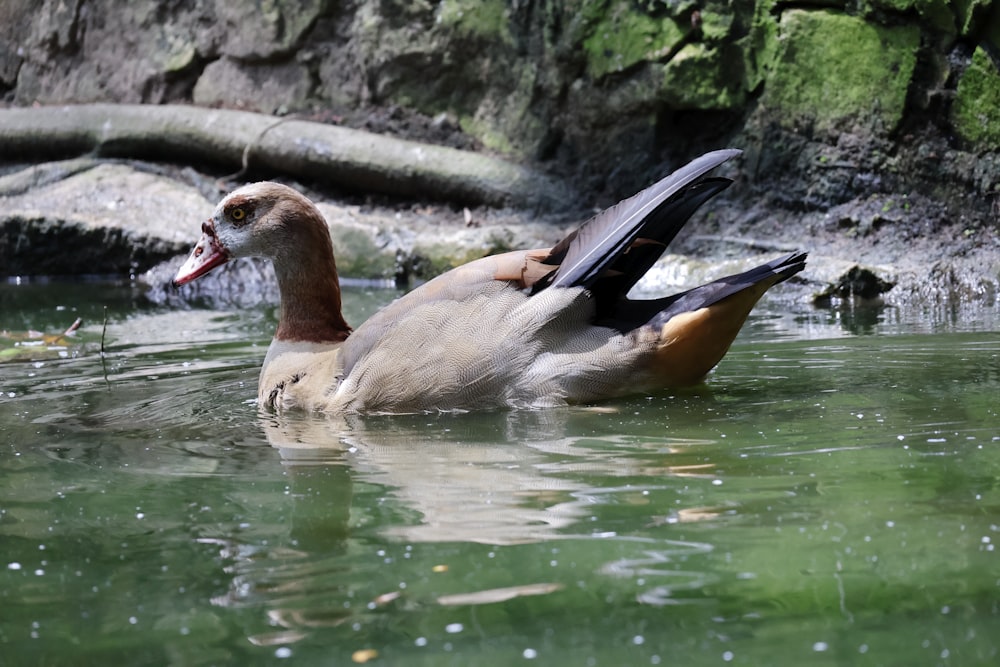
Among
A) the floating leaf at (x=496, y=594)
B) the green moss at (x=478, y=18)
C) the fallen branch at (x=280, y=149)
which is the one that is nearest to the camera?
the floating leaf at (x=496, y=594)

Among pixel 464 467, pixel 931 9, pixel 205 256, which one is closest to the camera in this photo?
pixel 464 467

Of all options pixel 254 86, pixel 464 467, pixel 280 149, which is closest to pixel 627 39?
pixel 280 149

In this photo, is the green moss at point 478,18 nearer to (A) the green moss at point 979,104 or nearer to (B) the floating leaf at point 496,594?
(A) the green moss at point 979,104

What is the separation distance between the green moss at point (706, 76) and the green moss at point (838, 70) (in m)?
0.24

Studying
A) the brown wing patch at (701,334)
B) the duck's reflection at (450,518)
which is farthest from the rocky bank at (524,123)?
the duck's reflection at (450,518)

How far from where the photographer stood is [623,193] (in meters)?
9.52

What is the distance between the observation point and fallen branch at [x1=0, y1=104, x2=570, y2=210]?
1005 cm

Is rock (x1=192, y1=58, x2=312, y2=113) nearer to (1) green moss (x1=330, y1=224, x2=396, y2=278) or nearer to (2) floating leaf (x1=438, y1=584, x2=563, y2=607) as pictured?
(1) green moss (x1=330, y1=224, x2=396, y2=278)

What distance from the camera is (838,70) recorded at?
341 inches

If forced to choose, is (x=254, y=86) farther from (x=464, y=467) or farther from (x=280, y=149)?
(x=464, y=467)

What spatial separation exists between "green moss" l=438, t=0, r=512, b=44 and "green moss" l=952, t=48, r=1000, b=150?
12.6 ft

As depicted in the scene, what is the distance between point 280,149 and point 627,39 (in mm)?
3147

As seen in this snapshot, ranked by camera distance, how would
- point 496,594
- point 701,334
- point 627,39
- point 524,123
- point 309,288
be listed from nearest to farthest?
point 496,594
point 701,334
point 309,288
point 627,39
point 524,123

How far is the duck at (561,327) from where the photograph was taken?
15.0 feet
